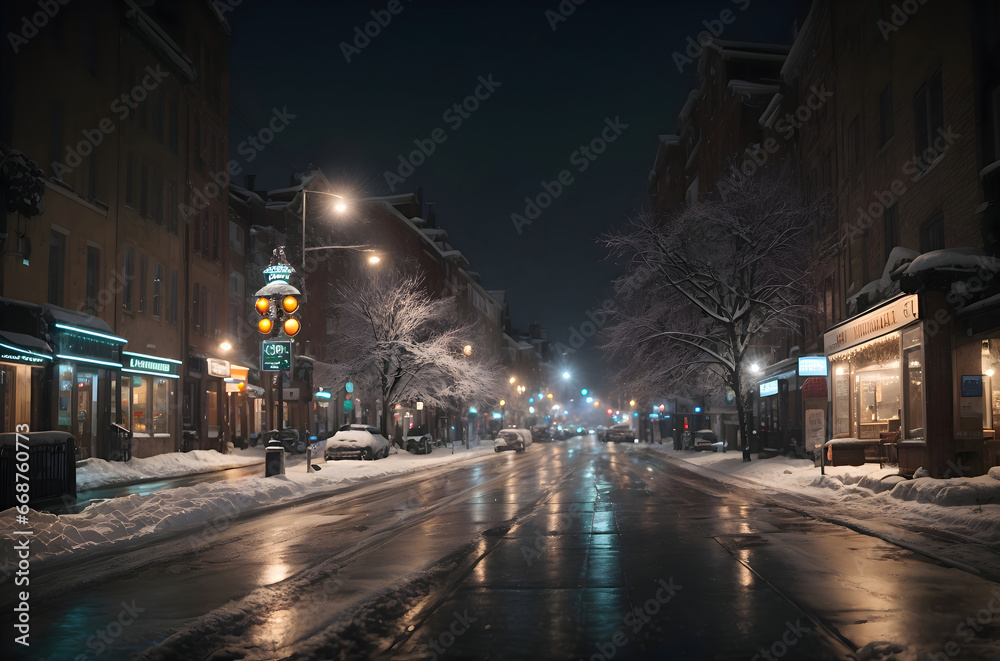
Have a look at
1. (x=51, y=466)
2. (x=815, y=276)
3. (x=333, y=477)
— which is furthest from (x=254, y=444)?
(x=51, y=466)

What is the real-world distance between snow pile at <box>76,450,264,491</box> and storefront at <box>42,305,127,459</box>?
1.23 meters

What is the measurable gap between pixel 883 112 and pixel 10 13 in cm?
2625

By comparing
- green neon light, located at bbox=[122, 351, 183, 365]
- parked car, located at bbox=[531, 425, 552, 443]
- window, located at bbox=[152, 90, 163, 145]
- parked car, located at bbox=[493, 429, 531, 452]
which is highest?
window, located at bbox=[152, 90, 163, 145]

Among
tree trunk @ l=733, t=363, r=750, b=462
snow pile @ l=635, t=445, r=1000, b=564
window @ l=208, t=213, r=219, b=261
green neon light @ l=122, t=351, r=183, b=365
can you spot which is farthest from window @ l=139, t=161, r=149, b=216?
snow pile @ l=635, t=445, r=1000, b=564

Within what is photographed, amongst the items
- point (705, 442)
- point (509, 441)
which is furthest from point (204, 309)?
point (705, 442)

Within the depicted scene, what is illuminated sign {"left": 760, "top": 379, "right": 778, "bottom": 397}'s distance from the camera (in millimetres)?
39600

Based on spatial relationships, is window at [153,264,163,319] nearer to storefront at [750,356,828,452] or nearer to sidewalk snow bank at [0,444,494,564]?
sidewalk snow bank at [0,444,494,564]

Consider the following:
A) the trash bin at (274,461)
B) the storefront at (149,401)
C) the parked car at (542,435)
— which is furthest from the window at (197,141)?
the parked car at (542,435)

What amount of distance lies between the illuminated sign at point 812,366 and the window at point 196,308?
2622cm

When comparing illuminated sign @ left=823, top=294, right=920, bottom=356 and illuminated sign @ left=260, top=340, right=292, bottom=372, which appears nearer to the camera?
illuminated sign @ left=823, top=294, right=920, bottom=356

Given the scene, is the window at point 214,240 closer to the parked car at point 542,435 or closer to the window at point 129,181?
the window at point 129,181

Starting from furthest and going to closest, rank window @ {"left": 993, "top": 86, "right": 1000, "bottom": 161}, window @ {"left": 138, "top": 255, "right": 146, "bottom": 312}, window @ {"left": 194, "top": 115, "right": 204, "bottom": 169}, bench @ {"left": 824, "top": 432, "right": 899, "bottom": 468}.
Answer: window @ {"left": 194, "top": 115, "right": 204, "bottom": 169} → window @ {"left": 138, "top": 255, "right": 146, "bottom": 312} → bench @ {"left": 824, "top": 432, "right": 899, "bottom": 468} → window @ {"left": 993, "top": 86, "right": 1000, "bottom": 161}

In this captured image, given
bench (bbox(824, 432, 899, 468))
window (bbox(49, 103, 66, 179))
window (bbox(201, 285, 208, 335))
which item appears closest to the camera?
bench (bbox(824, 432, 899, 468))

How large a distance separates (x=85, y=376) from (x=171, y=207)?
10.2 m
